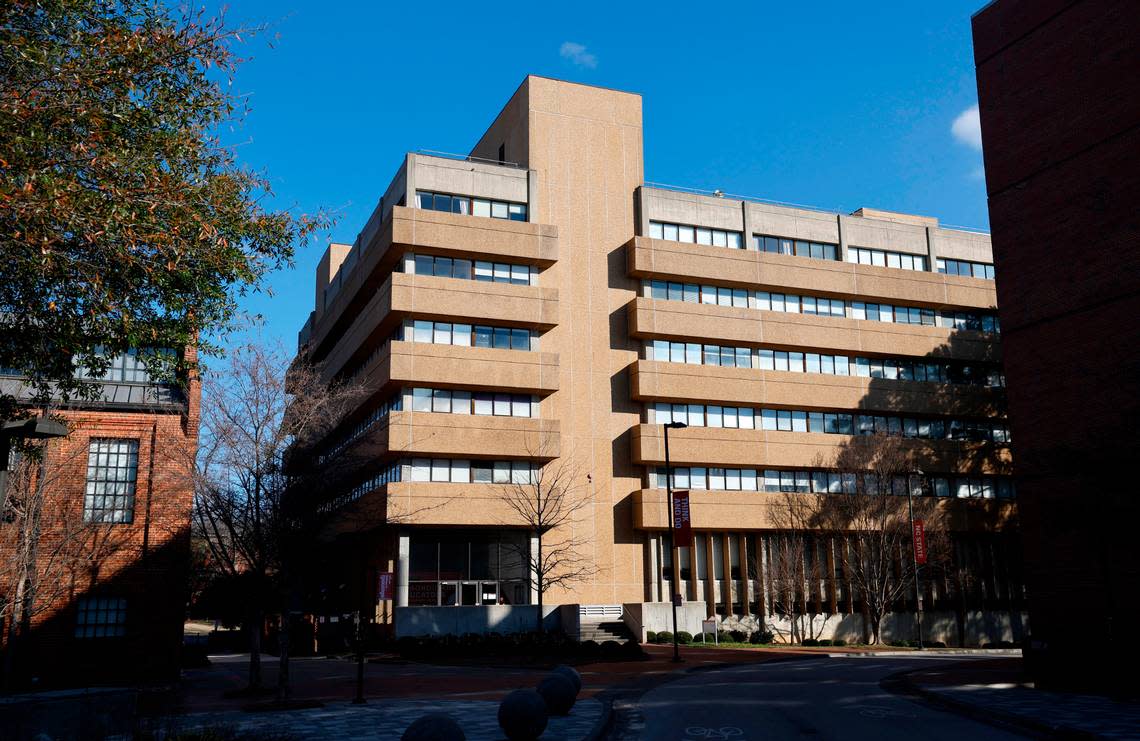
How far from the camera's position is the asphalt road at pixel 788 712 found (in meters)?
16.5

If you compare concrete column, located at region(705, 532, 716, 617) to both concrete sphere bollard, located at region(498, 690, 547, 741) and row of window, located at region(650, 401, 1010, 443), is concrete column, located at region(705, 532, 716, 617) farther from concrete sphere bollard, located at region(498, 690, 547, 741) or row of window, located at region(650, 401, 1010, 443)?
concrete sphere bollard, located at region(498, 690, 547, 741)

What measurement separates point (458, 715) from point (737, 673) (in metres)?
13.9

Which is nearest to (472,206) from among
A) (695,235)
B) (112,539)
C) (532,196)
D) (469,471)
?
(532,196)

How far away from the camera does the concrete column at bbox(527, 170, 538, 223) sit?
51.3 metres

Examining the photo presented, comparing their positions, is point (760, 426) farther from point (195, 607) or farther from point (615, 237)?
point (195, 607)

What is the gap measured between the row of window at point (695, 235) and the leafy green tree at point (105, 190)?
134 ft

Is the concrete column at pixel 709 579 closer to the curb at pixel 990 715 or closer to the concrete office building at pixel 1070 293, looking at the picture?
the concrete office building at pixel 1070 293

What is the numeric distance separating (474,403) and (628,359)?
9466mm

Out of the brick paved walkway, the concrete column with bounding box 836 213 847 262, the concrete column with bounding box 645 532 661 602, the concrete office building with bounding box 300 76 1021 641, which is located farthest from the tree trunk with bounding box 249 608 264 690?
the concrete column with bounding box 836 213 847 262

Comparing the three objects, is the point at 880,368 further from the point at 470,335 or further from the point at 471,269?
the point at 471,269

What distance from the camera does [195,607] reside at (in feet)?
251

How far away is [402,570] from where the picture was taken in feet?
154

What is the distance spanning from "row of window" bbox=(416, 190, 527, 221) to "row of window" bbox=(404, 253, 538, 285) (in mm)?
2578

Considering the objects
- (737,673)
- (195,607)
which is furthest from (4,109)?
(195,607)
